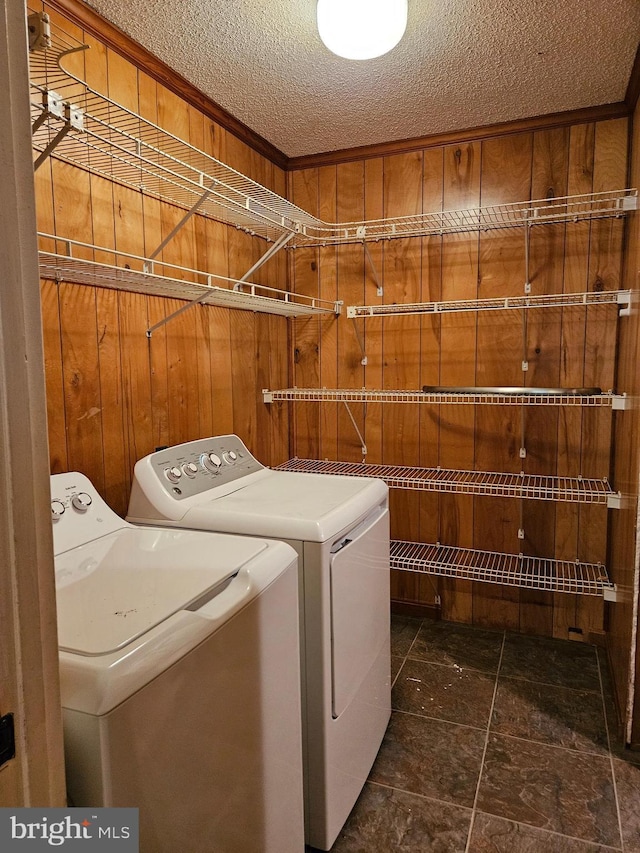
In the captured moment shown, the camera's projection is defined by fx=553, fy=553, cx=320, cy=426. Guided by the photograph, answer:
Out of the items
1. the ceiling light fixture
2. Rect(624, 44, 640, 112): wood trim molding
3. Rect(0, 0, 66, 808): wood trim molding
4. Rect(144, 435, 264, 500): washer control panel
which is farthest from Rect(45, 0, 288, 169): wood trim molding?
Rect(624, 44, 640, 112): wood trim molding

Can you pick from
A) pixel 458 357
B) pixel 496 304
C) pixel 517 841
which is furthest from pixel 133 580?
pixel 496 304

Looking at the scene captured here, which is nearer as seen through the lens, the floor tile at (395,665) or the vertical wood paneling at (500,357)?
the floor tile at (395,665)

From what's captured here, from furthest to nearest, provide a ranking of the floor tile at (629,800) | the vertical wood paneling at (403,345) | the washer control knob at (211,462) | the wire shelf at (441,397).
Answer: the vertical wood paneling at (403,345) < the wire shelf at (441,397) < the washer control knob at (211,462) < the floor tile at (629,800)

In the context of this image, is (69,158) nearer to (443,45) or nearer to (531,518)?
(443,45)

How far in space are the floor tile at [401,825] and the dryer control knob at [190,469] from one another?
3.65 feet

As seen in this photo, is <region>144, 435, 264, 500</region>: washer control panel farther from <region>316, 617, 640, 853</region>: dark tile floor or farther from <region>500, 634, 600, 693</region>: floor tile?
<region>500, 634, 600, 693</region>: floor tile

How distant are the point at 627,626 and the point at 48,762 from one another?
6.19ft

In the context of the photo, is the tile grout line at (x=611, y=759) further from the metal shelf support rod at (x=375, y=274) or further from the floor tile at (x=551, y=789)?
the metal shelf support rod at (x=375, y=274)

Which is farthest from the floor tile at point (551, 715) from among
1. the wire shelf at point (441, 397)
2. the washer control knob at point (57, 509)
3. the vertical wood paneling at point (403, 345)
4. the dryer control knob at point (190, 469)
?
the washer control knob at point (57, 509)

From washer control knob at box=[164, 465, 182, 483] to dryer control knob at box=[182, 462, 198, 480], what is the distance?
3 cm

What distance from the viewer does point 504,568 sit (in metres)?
2.51

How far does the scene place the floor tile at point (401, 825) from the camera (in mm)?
1501

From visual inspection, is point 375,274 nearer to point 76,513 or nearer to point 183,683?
point 76,513

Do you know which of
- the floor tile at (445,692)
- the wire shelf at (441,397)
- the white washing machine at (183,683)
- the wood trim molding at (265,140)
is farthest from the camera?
the wire shelf at (441,397)
